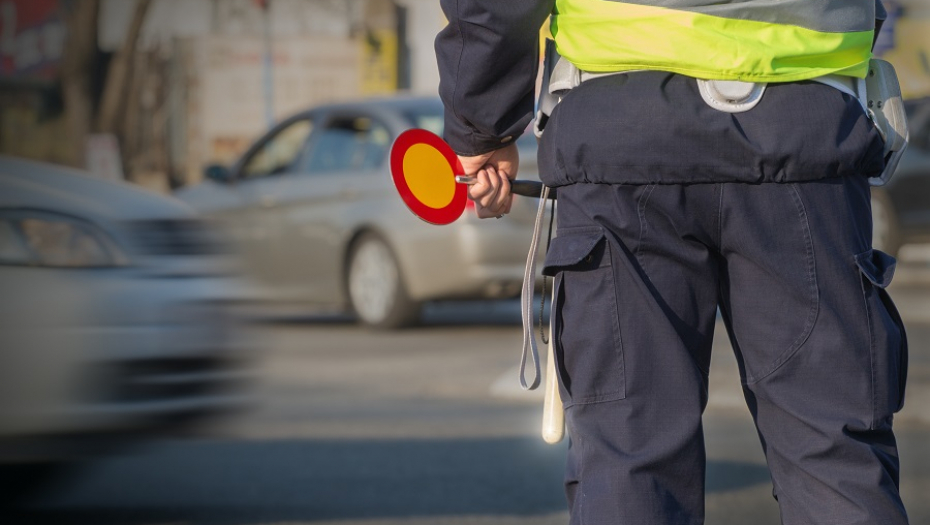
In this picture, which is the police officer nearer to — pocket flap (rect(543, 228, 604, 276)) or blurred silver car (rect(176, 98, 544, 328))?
pocket flap (rect(543, 228, 604, 276))

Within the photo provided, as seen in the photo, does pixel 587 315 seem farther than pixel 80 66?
No

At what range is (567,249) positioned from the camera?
6.89ft

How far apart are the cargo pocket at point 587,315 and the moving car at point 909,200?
1059 centimetres

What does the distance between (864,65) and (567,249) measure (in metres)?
0.54

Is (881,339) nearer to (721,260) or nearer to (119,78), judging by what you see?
(721,260)

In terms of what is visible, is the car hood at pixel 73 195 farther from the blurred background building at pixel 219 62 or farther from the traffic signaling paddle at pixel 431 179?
the blurred background building at pixel 219 62

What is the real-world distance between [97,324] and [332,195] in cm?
533

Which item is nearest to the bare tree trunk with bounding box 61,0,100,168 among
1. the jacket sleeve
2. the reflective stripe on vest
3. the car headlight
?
the car headlight

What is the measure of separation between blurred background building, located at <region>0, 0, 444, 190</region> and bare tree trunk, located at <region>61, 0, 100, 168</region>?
598 centimetres

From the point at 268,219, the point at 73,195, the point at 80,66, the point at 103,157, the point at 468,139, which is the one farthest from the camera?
the point at 80,66

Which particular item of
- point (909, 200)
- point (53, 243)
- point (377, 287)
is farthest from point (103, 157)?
point (53, 243)

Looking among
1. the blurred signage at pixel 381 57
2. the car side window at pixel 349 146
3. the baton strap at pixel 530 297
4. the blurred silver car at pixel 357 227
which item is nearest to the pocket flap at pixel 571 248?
the baton strap at pixel 530 297

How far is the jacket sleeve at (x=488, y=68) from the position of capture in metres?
2.18

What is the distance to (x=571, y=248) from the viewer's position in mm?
2096
